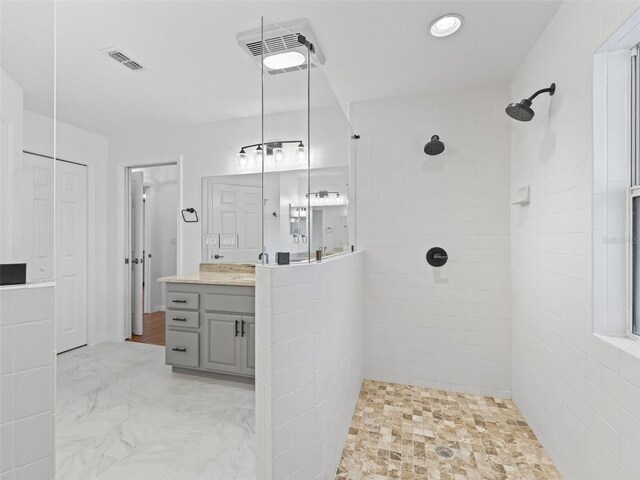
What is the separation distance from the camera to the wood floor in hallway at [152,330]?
12.6 ft

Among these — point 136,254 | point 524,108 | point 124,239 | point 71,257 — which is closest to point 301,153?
point 524,108

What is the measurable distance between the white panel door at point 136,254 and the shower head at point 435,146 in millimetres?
3482

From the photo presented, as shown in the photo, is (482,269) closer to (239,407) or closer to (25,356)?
(239,407)

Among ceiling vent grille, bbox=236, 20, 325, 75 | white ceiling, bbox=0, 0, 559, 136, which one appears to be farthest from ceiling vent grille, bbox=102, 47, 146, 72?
ceiling vent grille, bbox=236, 20, 325, 75

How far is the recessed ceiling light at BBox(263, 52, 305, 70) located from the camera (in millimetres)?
1554

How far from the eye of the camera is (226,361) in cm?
268

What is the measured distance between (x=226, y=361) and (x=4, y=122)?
225cm

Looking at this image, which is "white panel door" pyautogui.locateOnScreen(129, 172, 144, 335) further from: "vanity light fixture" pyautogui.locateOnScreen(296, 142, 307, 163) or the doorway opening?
"vanity light fixture" pyautogui.locateOnScreen(296, 142, 307, 163)

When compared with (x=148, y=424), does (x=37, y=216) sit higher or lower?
higher

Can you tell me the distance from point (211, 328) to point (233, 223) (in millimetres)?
1048

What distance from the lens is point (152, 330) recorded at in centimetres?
423

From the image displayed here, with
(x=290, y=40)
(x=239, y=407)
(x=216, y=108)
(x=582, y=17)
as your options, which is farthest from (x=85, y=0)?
(x=239, y=407)

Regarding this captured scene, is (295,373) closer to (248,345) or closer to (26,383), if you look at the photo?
(26,383)

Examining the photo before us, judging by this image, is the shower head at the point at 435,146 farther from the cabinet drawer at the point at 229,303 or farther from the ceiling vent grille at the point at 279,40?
the cabinet drawer at the point at 229,303
